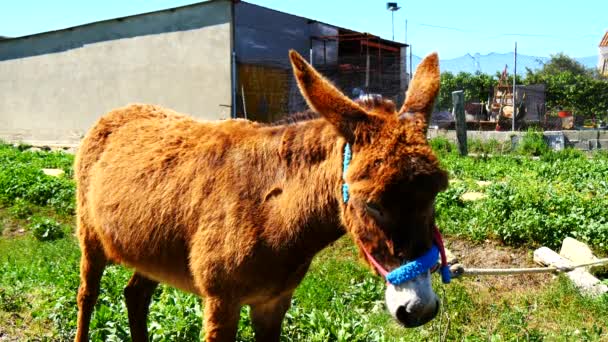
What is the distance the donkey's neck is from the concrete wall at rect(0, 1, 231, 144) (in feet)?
41.9

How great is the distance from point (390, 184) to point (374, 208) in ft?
0.46

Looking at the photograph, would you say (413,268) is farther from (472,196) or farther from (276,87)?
(276,87)

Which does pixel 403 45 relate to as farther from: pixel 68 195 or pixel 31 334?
pixel 31 334

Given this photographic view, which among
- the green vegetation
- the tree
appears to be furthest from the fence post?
the tree

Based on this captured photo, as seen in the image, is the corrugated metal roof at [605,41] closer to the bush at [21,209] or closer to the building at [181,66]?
the building at [181,66]

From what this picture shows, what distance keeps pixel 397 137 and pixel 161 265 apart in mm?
1737

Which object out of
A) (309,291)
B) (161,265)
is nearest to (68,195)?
(309,291)

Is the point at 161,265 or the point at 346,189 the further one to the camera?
the point at 161,265

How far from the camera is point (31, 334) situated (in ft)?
14.4

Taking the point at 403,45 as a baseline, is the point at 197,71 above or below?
below

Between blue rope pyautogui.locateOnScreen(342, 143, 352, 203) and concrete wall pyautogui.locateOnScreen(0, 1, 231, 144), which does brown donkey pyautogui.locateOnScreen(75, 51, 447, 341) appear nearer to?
blue rope pyautogui.locateOnScreen(342, 143, 352, 203)

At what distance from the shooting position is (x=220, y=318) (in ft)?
9.73

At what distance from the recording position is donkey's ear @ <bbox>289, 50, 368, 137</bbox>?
2.46 meters

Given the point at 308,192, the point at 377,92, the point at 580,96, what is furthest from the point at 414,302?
the point at 580,96
